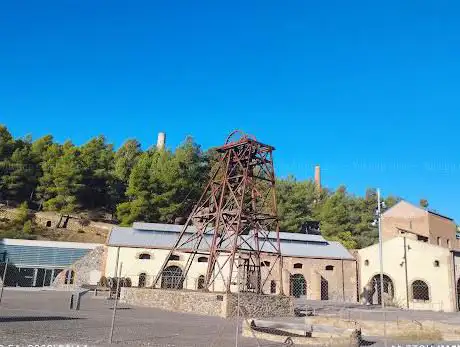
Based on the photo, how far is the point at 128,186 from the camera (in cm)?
5503

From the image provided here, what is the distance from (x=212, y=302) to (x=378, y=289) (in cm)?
2507

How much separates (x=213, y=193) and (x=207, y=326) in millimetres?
10980

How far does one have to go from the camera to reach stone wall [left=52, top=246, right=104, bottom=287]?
36.4 m

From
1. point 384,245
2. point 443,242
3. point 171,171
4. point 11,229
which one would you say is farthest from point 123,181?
point 443,242

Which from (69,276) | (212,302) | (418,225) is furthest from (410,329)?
(418,225)

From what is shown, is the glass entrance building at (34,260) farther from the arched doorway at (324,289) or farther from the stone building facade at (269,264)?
the arched doorway at (324,289)

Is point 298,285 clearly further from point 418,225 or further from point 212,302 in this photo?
point 212,302

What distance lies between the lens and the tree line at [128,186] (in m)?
49.1

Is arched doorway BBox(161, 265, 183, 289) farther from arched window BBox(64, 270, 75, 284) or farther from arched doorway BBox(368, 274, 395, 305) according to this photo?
arched doorway BBox(368, 274, 395, 305)

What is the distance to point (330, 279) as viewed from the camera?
1574 inches

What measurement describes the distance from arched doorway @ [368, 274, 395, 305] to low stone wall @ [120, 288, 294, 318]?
19831mm

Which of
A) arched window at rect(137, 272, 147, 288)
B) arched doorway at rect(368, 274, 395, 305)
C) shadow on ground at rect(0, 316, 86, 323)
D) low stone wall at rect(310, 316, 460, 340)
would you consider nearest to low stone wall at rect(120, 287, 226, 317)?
low stone wall at rect(310, 316, 460, 340)

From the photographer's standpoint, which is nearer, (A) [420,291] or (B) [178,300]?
(B) [178,300]

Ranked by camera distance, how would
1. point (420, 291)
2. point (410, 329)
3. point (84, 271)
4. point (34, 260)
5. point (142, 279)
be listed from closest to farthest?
point (410, 329)
point (420, 291)
point (84, 271)
point (142, 279)
point (34, 260)
